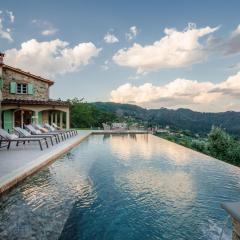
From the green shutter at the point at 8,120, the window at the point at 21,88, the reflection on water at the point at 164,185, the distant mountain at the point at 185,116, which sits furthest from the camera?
the distant mountain at the point at 185,116

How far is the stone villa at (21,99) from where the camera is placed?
75.3 feet

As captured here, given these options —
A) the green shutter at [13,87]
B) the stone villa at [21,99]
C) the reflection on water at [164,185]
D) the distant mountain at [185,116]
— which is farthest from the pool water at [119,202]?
the distant mountain at [185,116]

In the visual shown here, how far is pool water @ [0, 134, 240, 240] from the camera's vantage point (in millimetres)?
5059

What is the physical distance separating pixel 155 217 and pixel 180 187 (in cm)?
257

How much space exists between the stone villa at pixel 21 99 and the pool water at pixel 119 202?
43.7 ft

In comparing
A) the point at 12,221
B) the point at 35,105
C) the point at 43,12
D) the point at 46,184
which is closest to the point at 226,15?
the point at 43,12

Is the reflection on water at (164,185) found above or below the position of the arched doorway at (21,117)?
below

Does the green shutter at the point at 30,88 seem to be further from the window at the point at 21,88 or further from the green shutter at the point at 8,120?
the green shutter at the point at 8,120

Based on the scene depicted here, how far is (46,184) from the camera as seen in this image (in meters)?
8.09

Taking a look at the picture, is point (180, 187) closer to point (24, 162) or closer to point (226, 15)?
point (24, 162)

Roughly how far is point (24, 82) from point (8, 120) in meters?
3.78

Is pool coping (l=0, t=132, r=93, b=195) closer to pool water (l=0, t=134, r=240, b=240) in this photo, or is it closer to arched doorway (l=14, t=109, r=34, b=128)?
pool water (l=0, t=134, r=240, b=240)

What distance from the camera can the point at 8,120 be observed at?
2325 cm

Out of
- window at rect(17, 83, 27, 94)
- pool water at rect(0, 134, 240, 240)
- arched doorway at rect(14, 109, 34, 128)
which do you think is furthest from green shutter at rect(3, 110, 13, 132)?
pool water at rect(0, 134, 240, 240)
